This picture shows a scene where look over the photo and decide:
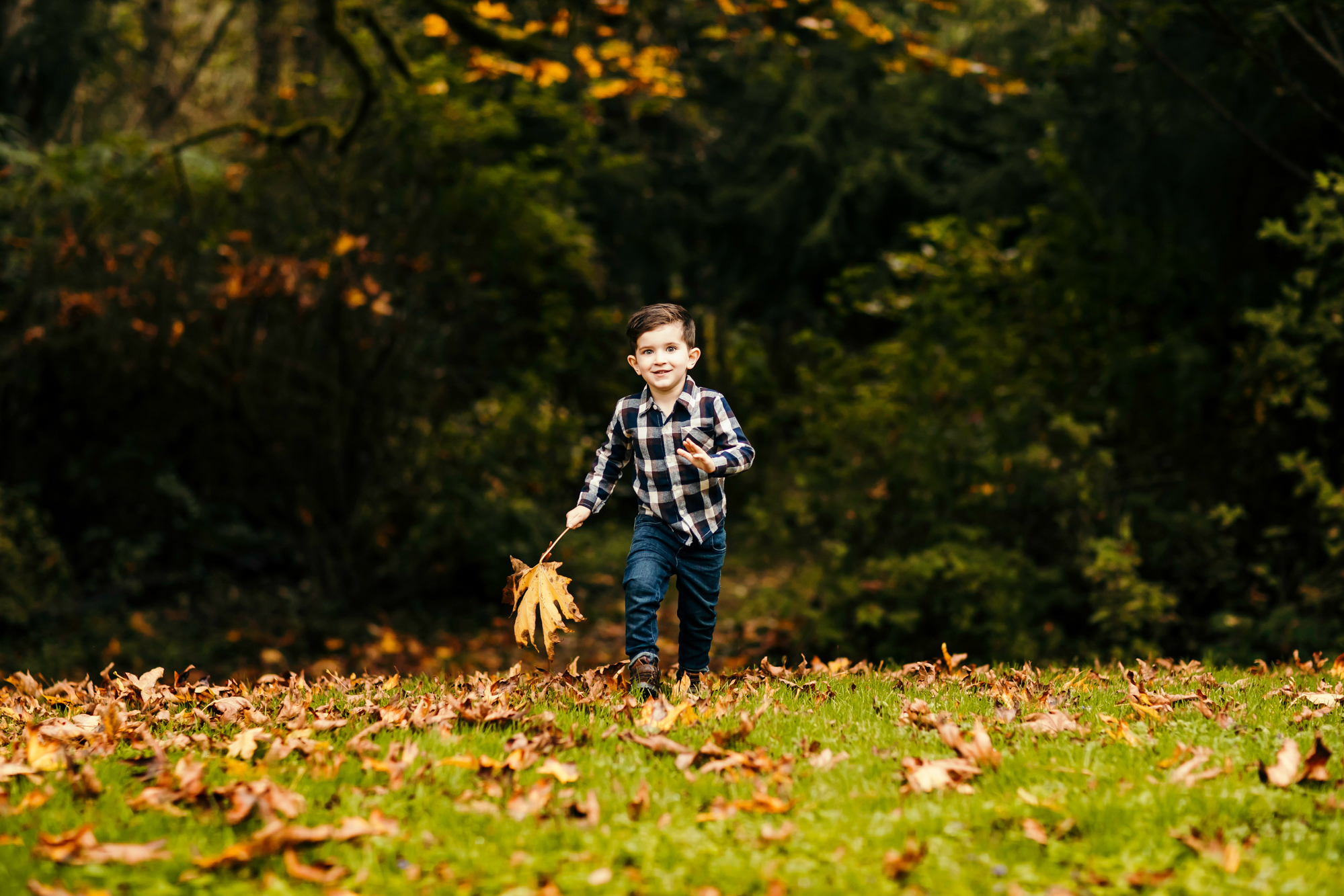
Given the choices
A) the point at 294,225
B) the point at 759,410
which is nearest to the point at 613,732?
the point at 294,225

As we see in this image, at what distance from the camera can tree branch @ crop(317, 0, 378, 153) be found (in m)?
8.32

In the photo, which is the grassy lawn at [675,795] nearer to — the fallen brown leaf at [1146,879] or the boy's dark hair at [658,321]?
the fallen brown leaf at [1146,879]

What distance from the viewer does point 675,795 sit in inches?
121

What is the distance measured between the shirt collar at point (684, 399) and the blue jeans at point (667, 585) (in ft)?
1.46

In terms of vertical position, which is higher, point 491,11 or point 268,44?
point 268,44

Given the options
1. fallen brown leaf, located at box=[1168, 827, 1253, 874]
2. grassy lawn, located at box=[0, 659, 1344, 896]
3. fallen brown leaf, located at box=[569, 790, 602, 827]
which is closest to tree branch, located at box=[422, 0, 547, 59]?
grassy lawn, located at box=[0, 659, 1344, 896]

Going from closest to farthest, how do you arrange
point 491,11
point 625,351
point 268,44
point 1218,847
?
point 1218,847
point 491,11
point 625,351
point 268,44

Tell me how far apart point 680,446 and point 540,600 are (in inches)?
31.7

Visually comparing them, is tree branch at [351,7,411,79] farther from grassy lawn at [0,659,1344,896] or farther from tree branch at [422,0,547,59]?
grassy lawn at [0,659,1344,896]

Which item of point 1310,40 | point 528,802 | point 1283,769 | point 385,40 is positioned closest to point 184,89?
point 385,40

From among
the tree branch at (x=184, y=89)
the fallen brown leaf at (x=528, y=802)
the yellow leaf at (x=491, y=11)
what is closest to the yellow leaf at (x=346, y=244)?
the yellow leaf at (x=491, y=11)

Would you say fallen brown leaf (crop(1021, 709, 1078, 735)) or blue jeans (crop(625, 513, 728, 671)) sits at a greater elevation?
blue jeans (crop(625, 513, 728, 671))

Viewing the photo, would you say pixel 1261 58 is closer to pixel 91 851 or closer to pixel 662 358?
pixel 662 358

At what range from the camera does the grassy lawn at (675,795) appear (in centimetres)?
258
